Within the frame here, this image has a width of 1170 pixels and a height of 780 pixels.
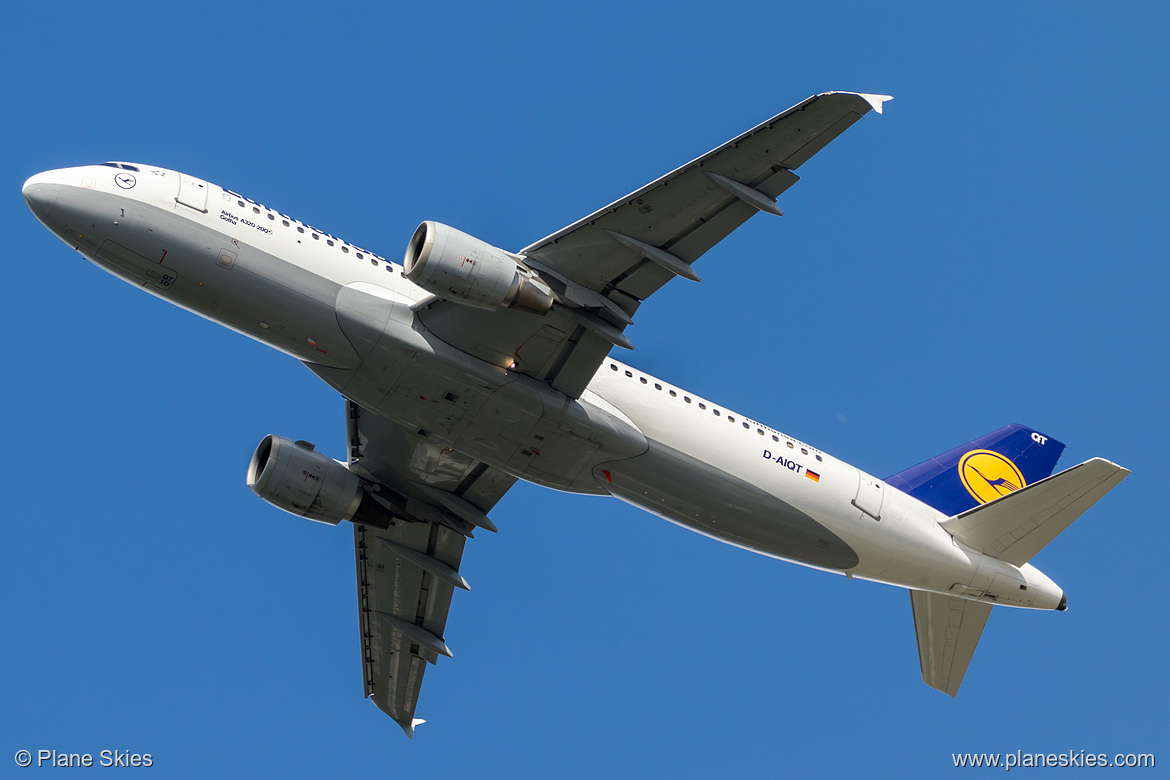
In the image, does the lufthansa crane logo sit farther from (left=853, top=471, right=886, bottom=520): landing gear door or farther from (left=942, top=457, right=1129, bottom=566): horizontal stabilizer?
(left=853, top=471, right=886, bottom=520): landing gear door

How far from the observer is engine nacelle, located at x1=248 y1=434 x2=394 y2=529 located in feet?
105

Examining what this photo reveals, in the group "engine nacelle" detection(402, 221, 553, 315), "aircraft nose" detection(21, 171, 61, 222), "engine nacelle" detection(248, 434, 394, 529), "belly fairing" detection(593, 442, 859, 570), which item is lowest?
"belly fairing" detection(593, 442, 859, 570)

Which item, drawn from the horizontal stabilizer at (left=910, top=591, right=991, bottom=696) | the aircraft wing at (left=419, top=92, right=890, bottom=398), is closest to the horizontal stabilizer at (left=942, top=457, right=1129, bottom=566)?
the horizontal stabilizer at (left=910, top=591, right=991, bottom=696)

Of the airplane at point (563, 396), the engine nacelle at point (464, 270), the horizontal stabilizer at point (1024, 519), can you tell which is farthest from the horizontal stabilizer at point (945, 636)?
the engine nacelle at point (464, 270)

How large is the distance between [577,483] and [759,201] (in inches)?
368

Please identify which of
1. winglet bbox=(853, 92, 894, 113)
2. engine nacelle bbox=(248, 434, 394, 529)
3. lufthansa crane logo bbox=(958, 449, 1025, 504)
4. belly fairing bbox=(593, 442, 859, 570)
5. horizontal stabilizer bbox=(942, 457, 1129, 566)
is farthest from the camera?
lufthansa crane logo bbox=(958, 449, 1025, 504)

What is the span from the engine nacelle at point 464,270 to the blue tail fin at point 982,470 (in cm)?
1417

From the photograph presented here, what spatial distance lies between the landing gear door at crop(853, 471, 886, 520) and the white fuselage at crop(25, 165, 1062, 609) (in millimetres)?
37

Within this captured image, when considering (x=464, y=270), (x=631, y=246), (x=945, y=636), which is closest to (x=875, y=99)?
(x=631, y=246)

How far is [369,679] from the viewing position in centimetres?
3684

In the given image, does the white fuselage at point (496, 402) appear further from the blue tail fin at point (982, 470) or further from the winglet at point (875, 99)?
the winglet at point (875, 99)

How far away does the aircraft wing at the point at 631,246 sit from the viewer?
2459 centimetres

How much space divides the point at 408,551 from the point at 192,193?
46.5 ft

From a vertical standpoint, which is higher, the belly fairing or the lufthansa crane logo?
the lufthansa crane logo
